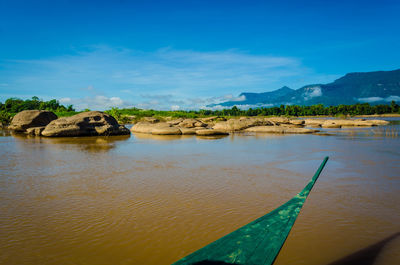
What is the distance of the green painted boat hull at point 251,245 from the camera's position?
265 centimetres

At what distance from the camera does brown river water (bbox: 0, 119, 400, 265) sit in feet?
11.9

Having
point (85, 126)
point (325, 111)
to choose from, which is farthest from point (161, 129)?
point (325, 111)

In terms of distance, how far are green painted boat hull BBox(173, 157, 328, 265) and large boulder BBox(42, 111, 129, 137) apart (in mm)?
20583

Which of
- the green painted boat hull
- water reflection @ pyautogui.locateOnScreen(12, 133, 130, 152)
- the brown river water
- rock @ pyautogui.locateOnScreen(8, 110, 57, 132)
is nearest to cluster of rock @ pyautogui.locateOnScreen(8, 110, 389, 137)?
rock @ pyautogui.locateOnScreen(8, 110, 57, 132)

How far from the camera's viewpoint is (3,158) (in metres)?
11.1

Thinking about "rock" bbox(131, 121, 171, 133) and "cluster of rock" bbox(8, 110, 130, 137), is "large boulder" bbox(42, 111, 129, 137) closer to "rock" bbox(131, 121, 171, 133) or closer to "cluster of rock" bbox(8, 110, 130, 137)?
"cluster of rock" bbox(8, 110, 130, 137)

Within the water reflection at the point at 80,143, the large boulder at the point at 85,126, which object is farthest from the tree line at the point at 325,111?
the water reflection at the point at 80,143

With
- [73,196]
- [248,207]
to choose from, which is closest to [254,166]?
[248,207]

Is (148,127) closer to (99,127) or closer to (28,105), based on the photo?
(99,127)

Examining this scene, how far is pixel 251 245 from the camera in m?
2.93

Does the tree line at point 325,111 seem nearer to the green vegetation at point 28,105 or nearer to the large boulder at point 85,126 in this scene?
the green vegetation at point 28,105

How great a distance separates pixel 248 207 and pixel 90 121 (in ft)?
65.6

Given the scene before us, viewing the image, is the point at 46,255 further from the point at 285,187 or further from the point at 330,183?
the point at 330,183

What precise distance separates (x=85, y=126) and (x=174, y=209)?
61.5 ft
